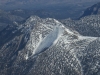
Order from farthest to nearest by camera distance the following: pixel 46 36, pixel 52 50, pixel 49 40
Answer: pixel 46 36, pixel 49 40, pixel 52 50

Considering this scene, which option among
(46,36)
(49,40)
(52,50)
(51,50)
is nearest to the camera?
(52,50)

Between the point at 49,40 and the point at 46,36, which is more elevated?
the point at 46,36

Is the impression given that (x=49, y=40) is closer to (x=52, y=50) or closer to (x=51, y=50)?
(x=51, y=50)

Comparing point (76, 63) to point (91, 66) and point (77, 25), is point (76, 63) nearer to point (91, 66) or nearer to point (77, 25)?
point (91, 66)

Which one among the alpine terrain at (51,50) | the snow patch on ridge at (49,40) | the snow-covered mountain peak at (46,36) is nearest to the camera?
the alpine terrain at (51,50)

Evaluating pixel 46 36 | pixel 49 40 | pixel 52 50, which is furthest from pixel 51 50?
pixel 46 36

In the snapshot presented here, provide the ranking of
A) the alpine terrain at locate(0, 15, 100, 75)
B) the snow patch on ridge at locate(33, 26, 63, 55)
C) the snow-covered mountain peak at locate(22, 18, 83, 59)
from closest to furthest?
the alpine terrain at locate(0, 15, 100, 75) < the snow-covered mountain peak at locate(22, 18, 83, 59) < the snow patch on ridge at locate(33, 26, 63, 55)

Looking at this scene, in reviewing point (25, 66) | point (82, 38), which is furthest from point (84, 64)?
point (25, 66)

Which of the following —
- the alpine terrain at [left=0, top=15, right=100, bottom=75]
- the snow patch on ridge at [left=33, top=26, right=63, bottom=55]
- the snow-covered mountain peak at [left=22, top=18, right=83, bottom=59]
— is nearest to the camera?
the alpine terrain at [left=0, top=15, right=100, bottom=75]

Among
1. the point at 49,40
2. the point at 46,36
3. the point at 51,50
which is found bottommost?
the point at 51,50

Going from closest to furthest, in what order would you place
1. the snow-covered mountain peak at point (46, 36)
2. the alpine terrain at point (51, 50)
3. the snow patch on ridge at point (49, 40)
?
the alpine terrain at point (51, 50), the snow-covered mountain peak at point (46, 36), the snow patch on ridge at point (49, 40)

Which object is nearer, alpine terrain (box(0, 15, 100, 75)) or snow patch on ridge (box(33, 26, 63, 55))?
alpine terrain (box(0, 15, 100, 75))
